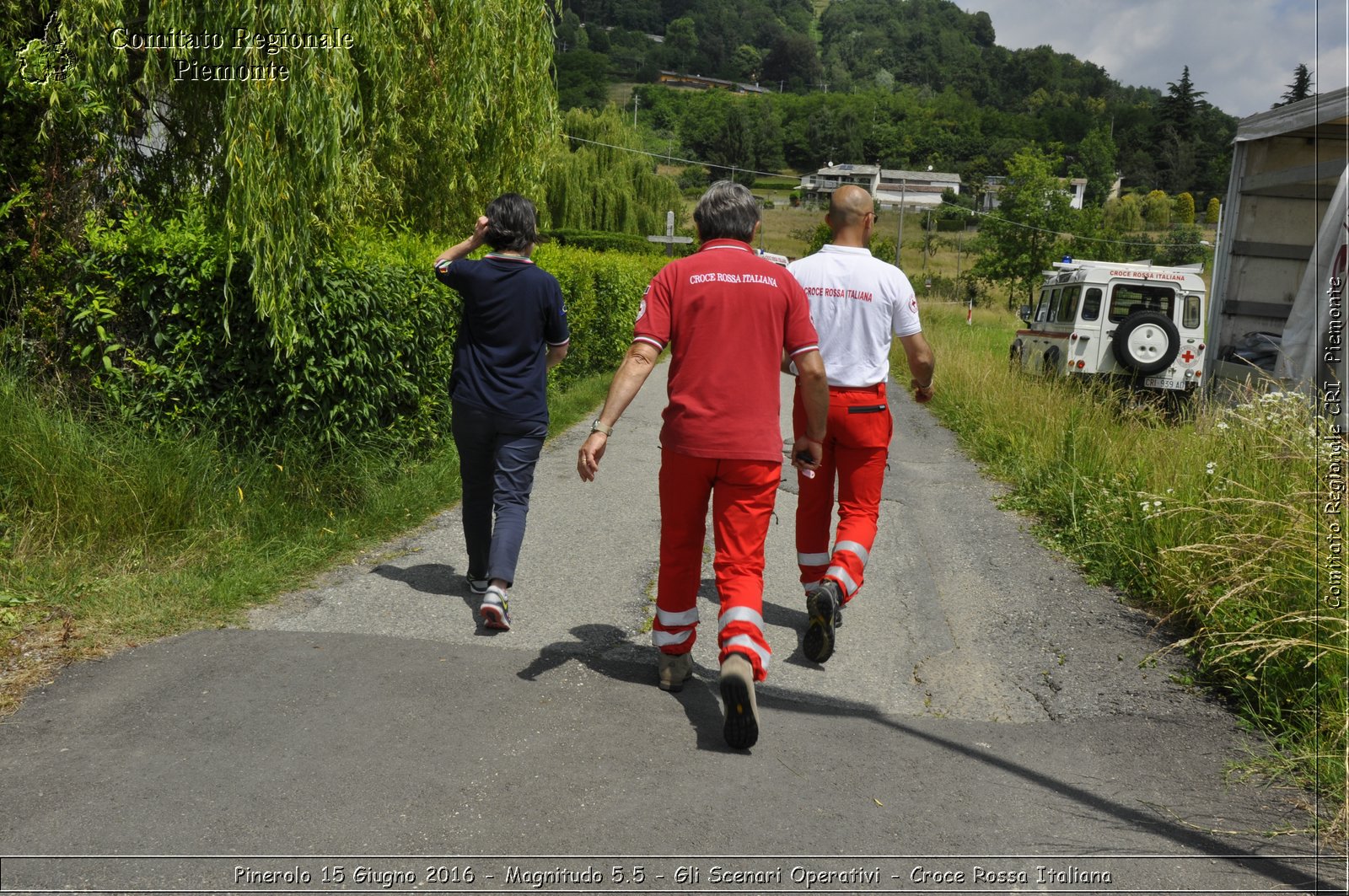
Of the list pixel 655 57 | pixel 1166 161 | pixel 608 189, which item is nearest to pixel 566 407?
pixel 608 189

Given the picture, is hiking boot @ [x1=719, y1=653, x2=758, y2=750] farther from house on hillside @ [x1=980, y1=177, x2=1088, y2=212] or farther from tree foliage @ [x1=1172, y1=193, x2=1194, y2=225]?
tree foliage @ [x1=1172, y1=193, x2=1194, y2=225]

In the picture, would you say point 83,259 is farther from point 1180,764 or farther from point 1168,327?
point 1168,327

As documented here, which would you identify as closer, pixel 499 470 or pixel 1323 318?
pixel 499 470

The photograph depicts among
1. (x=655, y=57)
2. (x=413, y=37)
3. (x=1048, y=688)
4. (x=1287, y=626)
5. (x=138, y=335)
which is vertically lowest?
(x=1048, y=688)

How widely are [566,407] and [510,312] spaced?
773 centimetres

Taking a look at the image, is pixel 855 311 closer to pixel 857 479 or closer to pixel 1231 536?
pixel 857 479

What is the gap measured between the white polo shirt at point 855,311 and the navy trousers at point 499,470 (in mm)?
1431

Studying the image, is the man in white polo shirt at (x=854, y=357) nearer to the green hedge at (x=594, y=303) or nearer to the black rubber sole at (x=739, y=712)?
the black rubber sole at (x=739, y=712)

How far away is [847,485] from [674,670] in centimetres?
137

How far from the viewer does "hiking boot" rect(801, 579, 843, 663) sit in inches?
191

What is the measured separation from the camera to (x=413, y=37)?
8.08 metres

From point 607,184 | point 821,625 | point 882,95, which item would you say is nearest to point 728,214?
point 821,625

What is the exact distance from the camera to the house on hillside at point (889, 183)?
348 feet

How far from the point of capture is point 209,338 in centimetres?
632
